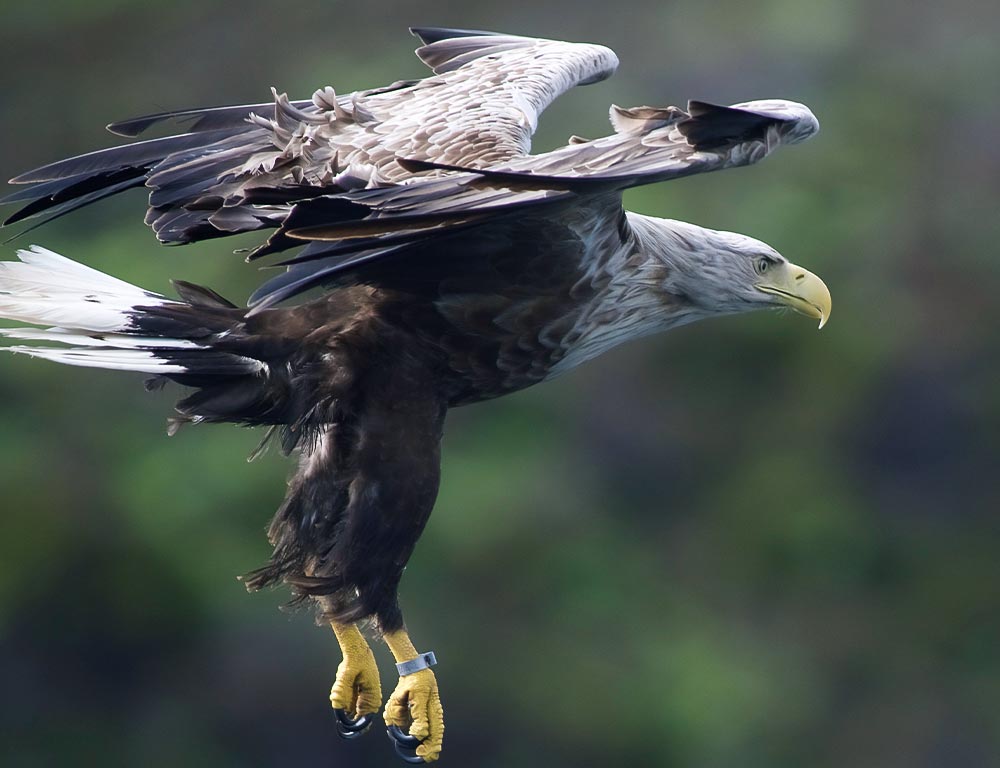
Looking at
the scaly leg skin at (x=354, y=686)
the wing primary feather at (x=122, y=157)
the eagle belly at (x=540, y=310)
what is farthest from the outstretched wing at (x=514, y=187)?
the scaly leg skin at (x=354, y=686)

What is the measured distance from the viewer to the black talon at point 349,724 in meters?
4.98

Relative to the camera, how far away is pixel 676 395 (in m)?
15.5

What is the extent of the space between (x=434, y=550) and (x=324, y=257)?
973 centimetres

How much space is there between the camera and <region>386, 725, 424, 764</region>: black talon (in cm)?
488

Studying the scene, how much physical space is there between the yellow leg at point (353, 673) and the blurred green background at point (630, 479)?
7309 mm

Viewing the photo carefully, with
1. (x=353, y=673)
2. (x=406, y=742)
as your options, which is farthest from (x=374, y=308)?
(x=406, y=742)

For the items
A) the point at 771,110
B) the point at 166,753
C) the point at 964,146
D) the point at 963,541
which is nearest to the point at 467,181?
the point at 771,110

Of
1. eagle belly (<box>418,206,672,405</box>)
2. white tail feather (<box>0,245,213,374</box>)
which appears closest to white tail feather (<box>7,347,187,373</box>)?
white tail feather (<box>0,245,213,374</box>)

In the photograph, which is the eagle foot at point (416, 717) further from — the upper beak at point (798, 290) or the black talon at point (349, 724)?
the upper beak at point (798, 290)

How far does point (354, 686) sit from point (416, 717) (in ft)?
0.77

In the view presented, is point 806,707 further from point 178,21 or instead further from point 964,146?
point 178,21

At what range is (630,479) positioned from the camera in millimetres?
15656

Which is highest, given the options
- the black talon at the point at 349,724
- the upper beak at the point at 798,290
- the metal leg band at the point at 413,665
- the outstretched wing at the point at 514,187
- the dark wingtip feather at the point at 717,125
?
the dark wingtip feather at the point at 717,125

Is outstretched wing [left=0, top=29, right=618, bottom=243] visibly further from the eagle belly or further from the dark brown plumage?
the eagle belly
